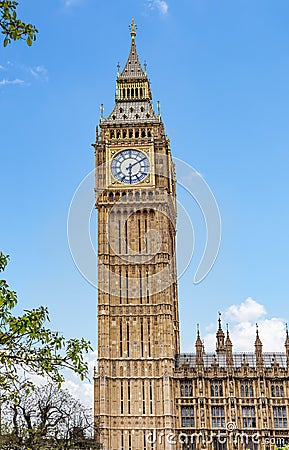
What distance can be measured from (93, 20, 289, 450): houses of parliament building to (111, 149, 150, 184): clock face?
0.11 m

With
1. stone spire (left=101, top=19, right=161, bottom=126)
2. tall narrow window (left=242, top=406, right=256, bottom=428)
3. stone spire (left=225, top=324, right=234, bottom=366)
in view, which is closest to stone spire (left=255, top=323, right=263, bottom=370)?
stone spire (left=225, top=324, right=234, bottom=366)

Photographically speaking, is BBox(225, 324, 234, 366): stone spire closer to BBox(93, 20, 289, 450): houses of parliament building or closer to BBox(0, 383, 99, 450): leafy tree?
BBox(93, 20, 289, 450): houses of parliament building

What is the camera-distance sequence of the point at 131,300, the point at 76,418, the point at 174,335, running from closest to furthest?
1. the point at 76,418
2. the point at 131,300
3. the point at 174,335

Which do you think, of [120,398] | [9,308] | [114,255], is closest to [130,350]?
[120,398]

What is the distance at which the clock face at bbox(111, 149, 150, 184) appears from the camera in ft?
251

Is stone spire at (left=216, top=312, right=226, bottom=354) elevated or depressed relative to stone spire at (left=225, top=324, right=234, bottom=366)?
elevated

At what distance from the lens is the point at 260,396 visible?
2721 inches

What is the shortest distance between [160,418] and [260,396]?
1056 cm

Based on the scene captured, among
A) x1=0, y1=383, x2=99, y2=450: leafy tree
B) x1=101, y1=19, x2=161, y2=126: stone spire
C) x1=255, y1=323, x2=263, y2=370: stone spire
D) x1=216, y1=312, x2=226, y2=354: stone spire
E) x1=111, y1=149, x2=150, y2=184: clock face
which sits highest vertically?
x1=101, y1=19, x2=161, y2=126: stone spire

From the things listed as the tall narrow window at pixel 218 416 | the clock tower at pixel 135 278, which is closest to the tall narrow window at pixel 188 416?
the clock tower at pixel 135 278

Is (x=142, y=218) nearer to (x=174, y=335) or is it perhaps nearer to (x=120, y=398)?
(x=174, y=335)

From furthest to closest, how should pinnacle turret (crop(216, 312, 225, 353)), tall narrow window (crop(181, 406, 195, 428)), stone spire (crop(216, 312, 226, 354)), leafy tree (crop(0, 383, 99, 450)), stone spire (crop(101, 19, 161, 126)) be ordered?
stone spire (crop(101, 19, 161, 126)) → pinnacle turret (crop(216, 312, 225, 353)) → stone spire (crop(216, 312, 226, 354)) → tall narrow window (crop(181, 406, 195, 428)) → leafy tree (crop(0, 383, 99, 450))

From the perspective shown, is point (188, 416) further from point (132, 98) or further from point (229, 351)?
point (132, 98)

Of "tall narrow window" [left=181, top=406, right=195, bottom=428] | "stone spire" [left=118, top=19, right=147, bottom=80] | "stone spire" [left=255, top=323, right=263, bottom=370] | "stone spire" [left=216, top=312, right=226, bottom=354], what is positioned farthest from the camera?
"stone spire" [left=118, top=19, right=147, bottom=80]
